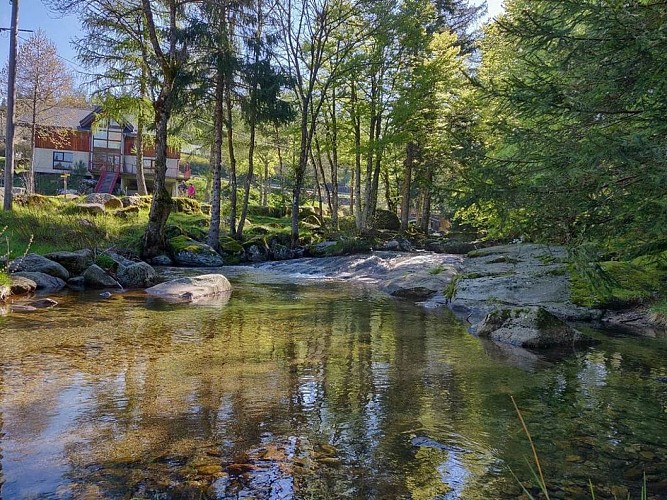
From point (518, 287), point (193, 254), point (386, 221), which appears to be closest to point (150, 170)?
point (386, 221)

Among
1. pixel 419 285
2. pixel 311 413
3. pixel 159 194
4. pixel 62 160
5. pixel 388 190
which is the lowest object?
pixel 311 413

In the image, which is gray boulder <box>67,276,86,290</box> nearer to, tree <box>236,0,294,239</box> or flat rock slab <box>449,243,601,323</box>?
flat rock slab <box>449,243,601,323</box>

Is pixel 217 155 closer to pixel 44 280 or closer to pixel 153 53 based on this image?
pixel 153 53

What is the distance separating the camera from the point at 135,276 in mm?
13328

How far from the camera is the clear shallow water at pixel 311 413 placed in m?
3.39

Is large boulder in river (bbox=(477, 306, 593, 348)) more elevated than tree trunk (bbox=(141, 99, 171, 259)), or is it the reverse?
tree trunk (bbox=(141, 99, 171, 259))

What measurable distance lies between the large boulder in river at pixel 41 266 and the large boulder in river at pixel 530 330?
9.80 meters

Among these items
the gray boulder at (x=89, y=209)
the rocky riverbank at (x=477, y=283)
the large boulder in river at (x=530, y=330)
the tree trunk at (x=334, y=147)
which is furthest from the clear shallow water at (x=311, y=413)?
the tree trunk at (x=334, y=147)

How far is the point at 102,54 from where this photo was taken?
1906 cm

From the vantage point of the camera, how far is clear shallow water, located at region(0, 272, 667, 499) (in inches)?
133

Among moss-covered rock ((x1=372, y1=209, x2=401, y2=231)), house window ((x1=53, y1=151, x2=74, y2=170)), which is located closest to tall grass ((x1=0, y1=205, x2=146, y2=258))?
moss-covered rock ((x1=372, y1=209, x2=401, y2=231))

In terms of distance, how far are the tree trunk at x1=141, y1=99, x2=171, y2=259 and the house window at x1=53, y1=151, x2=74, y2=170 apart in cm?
3340

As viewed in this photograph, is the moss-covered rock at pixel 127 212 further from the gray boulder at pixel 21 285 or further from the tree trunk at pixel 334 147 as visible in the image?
the gray boulder at pixel 21 285

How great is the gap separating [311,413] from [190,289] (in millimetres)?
7633
